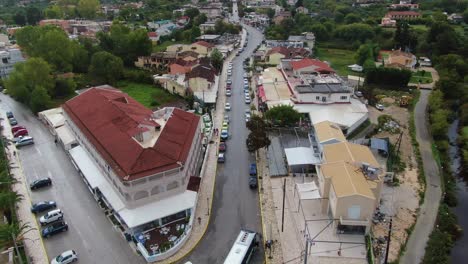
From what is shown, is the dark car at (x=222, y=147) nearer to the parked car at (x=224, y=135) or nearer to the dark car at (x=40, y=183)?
the parked car at (x=224, y=135)

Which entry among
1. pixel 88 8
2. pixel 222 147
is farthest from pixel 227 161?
pixel 88 8

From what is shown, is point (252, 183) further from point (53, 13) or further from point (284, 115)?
point (53, 13)

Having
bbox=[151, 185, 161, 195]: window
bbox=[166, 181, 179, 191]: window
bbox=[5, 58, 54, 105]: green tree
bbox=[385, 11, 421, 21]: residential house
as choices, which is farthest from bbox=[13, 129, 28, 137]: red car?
bbox=[385, 11, 421, 21]: residential house

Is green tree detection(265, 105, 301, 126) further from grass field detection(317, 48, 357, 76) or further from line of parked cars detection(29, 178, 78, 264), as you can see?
grass field detection(317, 48, 357, 76)

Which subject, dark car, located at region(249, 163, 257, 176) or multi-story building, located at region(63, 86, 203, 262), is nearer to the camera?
multi-story building, located at region(63, 86, 203, 262)

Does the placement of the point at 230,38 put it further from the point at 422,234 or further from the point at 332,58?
the point at 422,234

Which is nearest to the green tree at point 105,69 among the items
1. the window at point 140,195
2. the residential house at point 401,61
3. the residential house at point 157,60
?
the residential house at point 157,60
